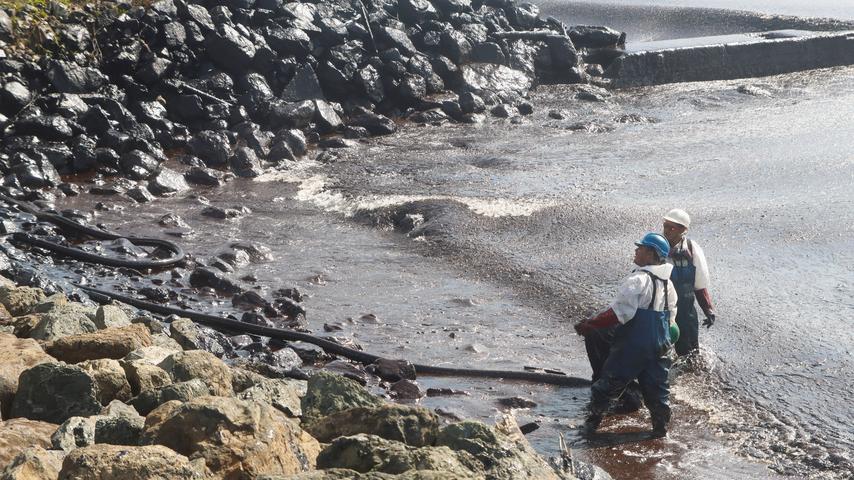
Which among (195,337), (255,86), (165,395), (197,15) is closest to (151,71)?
(255,86)

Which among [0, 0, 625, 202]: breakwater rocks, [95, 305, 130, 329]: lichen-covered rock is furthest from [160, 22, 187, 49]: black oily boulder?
[95, 305, 130, 329]: lichen-covered rock

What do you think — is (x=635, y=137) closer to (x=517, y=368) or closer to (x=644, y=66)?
(x=644, y=66)

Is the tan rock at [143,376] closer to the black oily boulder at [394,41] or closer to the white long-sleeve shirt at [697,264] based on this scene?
the white long-sleeve shirt at [697,264]

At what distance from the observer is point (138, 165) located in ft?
45.5

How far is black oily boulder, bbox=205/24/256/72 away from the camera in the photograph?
1712 cm

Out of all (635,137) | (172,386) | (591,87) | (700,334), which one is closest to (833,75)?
(591,87)

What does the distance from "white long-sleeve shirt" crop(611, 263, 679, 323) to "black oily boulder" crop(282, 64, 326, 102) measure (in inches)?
448

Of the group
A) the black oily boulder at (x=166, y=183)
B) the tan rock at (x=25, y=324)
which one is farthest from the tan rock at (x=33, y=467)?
the black oily boulder at (x=166, y=183)

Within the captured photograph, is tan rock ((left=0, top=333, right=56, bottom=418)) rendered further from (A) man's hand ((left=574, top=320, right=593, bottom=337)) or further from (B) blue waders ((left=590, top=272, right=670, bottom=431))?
(B) blue waders ((left=590, top=272, right=670, bottom=431))

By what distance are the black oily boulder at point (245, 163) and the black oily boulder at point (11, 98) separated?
10.3 ft

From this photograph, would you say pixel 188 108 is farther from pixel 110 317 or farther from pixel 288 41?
pixel 110 317

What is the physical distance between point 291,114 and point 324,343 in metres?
8.42

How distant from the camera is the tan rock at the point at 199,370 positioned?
5750 mm

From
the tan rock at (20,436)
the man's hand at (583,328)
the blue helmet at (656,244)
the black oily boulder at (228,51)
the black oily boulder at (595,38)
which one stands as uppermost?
the black oily boulder at (595,38)
